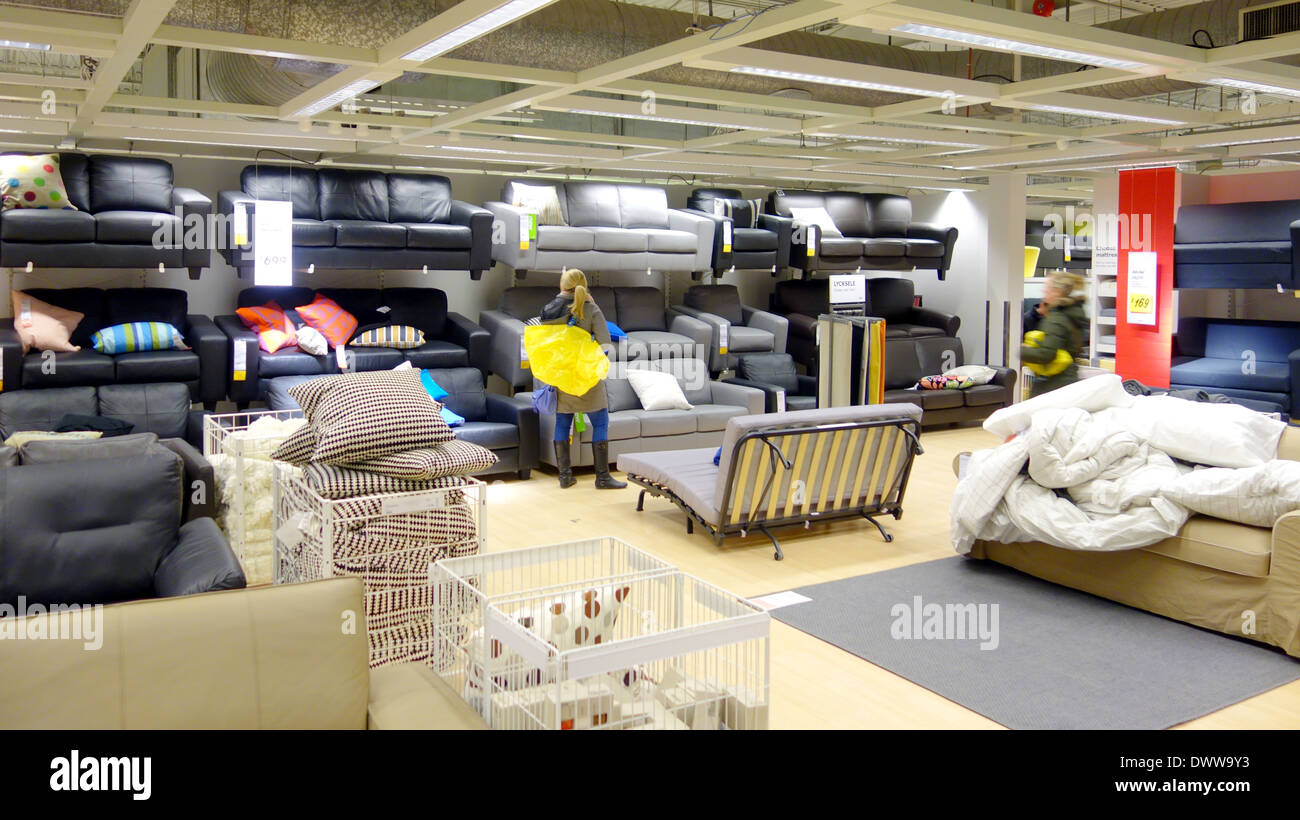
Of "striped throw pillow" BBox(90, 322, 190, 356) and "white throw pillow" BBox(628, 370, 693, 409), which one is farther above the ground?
"striped throw pillow" BBox(90, 322, 190, 356)

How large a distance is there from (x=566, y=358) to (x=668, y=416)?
115 cm

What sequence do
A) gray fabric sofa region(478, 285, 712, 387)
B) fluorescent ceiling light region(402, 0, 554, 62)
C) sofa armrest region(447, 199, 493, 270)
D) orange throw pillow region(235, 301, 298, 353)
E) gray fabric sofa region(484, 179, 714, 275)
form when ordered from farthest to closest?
gray fabric sofa region(484, 179, 714, 275)
gray fabric sofa region(478, 285, 712, 387)
sofa armrest region(447, 199, 493, 270)
orange throw pillow region(235, 301, 298, 353)
fluorescent ceiling light region(402, 0, 554, 62)

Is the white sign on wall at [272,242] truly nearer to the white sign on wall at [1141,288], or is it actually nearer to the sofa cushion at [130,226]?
the sofa cushion at [130,226]

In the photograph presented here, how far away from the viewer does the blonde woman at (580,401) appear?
7.30 meters

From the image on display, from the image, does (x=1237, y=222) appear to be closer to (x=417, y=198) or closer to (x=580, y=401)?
(x=580, y=401)

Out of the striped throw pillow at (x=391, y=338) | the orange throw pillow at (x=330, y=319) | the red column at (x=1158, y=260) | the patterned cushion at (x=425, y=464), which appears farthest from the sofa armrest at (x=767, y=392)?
the patterned cushion at (x=425, y=464)

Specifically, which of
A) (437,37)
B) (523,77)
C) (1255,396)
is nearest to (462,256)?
(523,77)

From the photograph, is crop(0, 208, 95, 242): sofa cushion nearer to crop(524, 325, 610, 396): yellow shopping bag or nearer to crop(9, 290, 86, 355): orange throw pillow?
crop(9, 290, 86, 355): orange throw pillow

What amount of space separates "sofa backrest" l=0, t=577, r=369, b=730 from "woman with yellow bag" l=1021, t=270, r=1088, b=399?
4748 mm

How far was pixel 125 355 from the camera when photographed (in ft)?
22.8

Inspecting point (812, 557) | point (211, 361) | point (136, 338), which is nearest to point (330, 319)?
point (211, 361)

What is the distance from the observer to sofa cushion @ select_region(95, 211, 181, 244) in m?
6.80

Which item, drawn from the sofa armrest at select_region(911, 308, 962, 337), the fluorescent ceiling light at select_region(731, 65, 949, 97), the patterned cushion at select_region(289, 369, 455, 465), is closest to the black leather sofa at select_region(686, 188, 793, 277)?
the sofa armrest at select_region(911, 308, 962, 337)
